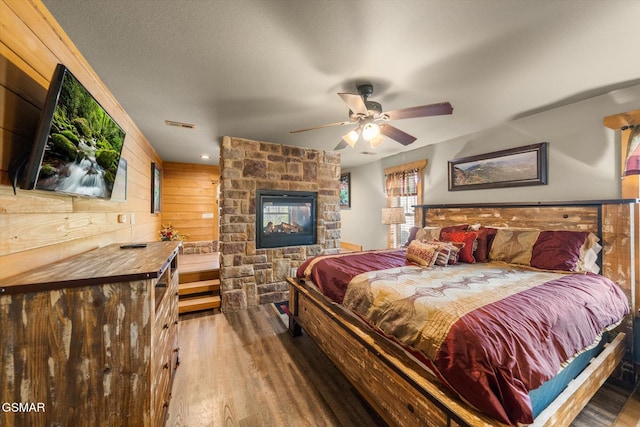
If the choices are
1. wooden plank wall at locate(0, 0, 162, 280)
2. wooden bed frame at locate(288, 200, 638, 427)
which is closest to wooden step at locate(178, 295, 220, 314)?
wooden bed frame at locate(288, 200, 638, 427)

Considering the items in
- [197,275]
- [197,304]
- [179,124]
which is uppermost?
[179,124]

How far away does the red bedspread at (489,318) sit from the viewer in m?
1.03

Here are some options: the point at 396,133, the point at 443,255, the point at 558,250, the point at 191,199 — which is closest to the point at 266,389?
the point at 443,255

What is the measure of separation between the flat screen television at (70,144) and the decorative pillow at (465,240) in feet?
10.5

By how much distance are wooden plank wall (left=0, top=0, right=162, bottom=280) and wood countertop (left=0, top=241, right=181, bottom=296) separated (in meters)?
0.13

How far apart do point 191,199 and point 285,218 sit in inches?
111

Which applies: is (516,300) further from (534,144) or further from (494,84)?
(534,144)

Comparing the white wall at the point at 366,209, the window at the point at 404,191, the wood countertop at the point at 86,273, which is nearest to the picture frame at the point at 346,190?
the white wall at the point at 366,209

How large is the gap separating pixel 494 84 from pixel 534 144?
1229mm

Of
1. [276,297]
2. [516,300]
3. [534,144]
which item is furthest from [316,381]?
[534,144]

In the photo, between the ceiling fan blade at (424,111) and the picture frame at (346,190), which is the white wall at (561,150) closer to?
the ceiling fan blade at (424,111)

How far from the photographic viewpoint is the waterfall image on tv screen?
1.14 meters

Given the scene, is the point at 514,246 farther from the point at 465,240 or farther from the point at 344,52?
the point at 344,52

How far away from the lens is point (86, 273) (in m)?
1.09
